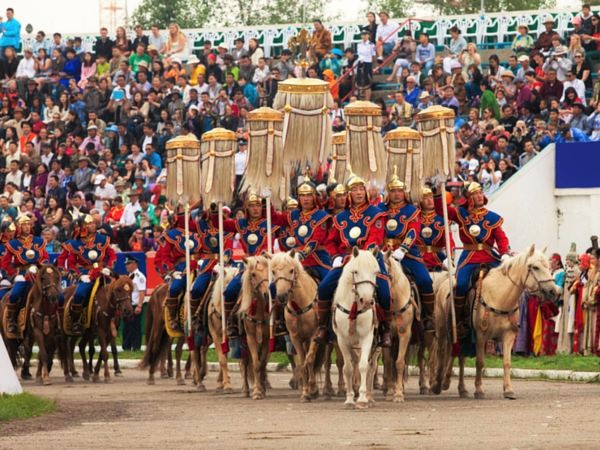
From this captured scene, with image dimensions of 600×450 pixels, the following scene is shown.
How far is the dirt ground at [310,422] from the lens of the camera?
15.5m

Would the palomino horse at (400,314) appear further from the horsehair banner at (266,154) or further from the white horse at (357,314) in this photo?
the horsehair banner at (266,154)

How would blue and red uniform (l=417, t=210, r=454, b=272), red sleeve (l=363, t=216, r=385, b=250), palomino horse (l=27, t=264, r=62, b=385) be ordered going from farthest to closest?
palomino horse (l=27, t=264, r=62, b=385), blue and red uniform (l=417, t=210, r=454, b=272), red sleeve (l=363, t=216, r=385, b=250)

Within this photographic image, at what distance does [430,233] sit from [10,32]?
25.8 meters

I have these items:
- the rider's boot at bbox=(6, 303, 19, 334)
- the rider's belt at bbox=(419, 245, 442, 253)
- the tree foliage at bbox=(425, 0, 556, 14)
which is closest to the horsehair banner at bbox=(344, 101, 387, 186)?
the rider's belt at bbox=(419, 245, 442, 253)

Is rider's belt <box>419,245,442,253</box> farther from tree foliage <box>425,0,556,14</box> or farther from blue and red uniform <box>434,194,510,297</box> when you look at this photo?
tree foliage <box>425,0,556,14</box>

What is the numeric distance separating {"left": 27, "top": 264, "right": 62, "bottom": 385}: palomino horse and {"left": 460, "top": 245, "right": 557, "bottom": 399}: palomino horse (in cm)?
746

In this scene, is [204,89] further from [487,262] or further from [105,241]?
[487,262]

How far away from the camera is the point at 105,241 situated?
26.5 m

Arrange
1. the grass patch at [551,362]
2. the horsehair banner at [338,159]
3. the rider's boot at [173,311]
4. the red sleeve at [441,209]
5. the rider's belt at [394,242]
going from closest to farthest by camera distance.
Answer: the rider's belt at [394,242] → the red sleeve at [441,209] → the rider's boot at [173,311] → the horsehair banner at [338,159] → the grass patch at [551,362]

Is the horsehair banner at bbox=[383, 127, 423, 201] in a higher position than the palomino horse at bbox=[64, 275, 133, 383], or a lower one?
higher

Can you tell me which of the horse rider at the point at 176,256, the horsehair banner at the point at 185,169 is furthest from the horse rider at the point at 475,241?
the horsehair banner at the point at 185,169

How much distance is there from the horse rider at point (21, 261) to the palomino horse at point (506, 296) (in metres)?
7.98

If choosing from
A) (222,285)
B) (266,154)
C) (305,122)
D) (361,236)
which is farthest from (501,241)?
(222,285)

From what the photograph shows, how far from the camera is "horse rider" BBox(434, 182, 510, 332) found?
70.6 ft
